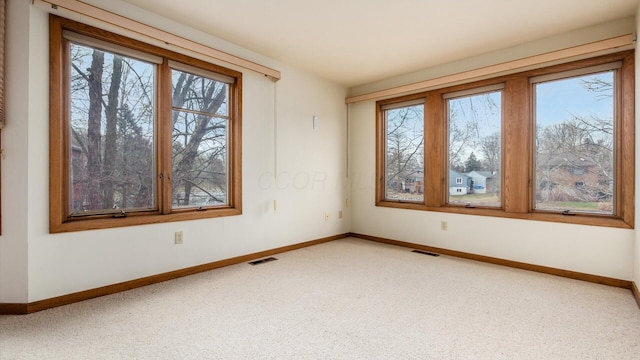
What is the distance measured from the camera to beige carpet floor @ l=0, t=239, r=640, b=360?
1.84 metres

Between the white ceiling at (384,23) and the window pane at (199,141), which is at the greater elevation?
the white ceiling at (384,23)

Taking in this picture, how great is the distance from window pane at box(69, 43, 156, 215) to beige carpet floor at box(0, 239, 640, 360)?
861mm

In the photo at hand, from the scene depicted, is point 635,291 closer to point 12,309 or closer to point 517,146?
point 517,146

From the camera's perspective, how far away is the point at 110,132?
282cm

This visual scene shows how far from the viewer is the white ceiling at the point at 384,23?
108 inches

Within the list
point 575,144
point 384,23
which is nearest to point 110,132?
point 384,23

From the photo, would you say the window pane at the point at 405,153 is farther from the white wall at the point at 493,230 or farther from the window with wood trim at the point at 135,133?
the window with wood trim at the point at 135,133

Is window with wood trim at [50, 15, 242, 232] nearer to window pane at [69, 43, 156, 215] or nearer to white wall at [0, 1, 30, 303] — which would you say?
window pane at [69, 43, 156, 215]

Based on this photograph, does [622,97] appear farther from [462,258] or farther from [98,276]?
[98,276]

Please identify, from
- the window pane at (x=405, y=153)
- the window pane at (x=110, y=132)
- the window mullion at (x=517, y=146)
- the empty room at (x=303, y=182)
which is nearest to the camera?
the empty room at (x=303, y=182)

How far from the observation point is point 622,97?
299cm

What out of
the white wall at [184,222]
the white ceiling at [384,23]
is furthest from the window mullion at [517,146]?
the white wall at [184,222]

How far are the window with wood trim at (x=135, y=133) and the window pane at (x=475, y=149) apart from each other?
2.78m

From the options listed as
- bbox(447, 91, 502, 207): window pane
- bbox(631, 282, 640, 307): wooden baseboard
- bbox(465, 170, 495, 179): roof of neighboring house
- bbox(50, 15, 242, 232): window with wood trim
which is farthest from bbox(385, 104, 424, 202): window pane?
bbox(50, 15, 242, 232): window with wood trim
